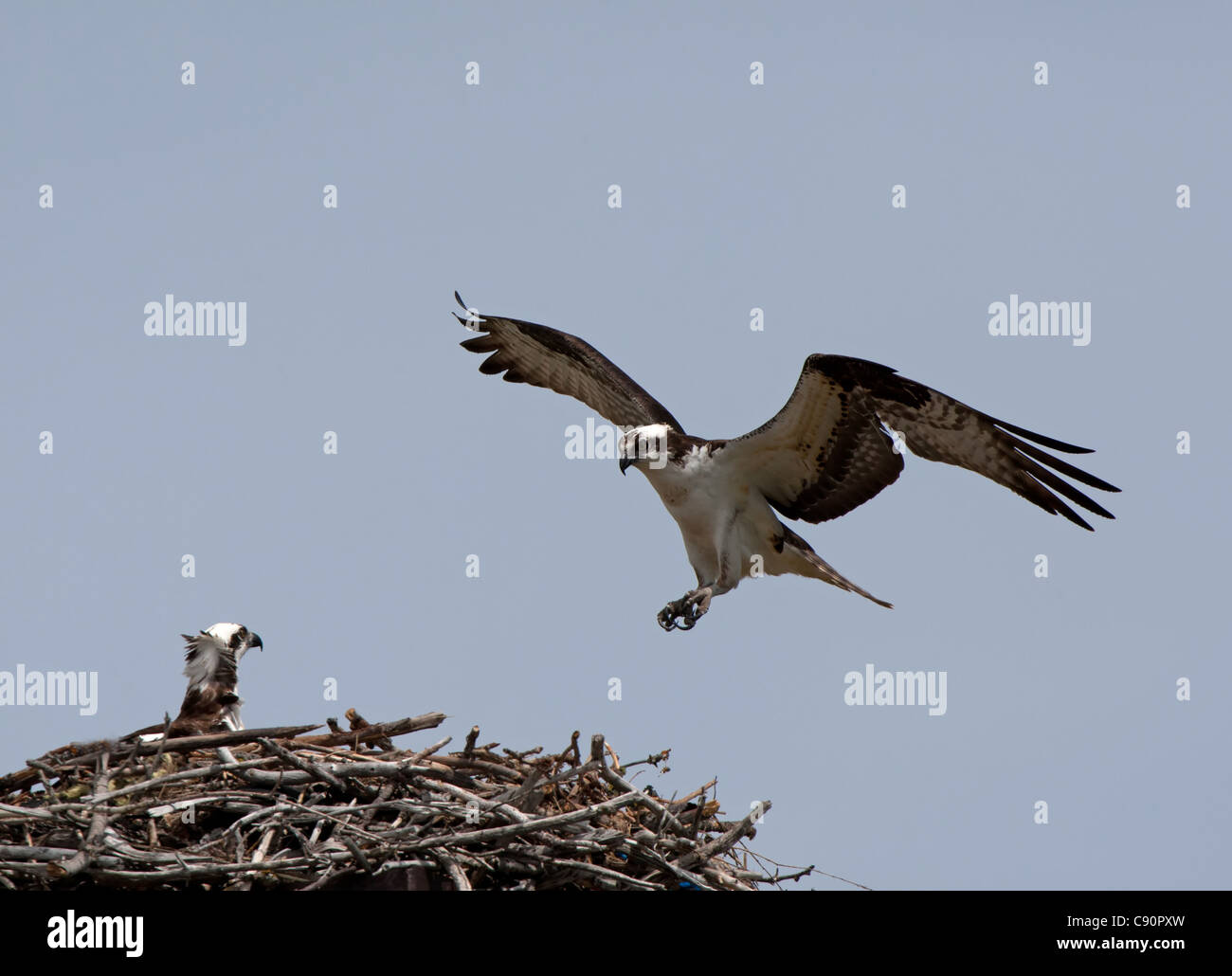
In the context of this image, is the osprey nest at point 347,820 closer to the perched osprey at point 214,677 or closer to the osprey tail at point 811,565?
the perched osprey at point 214,677

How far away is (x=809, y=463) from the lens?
10414 mm

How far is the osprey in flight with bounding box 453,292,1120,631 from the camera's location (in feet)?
31.4

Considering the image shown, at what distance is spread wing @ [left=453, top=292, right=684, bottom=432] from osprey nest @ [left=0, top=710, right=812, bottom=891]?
4050 millimetres

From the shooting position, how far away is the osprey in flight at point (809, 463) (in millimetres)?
9586

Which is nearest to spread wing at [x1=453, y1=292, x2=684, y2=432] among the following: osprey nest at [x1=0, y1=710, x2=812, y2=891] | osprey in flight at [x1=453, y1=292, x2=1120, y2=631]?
osprey in flight at [x1=453, y1=292, x2=1120, y2=631]

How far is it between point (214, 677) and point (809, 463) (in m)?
4.34

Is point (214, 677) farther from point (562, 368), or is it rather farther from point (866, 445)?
point (866, 445)

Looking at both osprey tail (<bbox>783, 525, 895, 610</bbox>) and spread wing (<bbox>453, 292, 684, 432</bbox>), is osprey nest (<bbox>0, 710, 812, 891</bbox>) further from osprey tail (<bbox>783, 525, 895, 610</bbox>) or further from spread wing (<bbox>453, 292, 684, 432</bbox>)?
spread wing (<bbox>453, 292, 684, 432</bbox>)

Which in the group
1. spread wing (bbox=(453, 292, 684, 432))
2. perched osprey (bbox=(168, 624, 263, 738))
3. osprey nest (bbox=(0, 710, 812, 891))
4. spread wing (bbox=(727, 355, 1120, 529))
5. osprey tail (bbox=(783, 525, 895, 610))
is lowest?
osprey nest (bbox=(0, 710, 812, 891))

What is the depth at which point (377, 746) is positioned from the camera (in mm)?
7941
